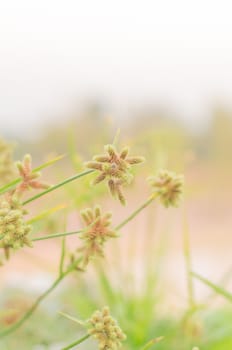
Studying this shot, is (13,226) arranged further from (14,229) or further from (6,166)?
(6,166)

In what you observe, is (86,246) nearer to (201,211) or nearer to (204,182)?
(204,182)

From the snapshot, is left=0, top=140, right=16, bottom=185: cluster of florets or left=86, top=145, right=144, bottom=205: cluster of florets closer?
left=86, top=145, right=144, bottom=205: cluster of florets

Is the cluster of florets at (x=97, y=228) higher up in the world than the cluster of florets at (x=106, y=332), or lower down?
higher up

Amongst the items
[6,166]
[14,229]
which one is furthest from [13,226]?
[6,166]

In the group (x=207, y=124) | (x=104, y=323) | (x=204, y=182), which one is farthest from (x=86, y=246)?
(x=207, y=124)

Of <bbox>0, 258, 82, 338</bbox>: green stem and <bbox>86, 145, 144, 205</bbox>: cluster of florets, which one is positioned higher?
<bbox>0, 258, 82, 338</bbox>: green stem

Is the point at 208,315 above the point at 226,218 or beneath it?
beneath
